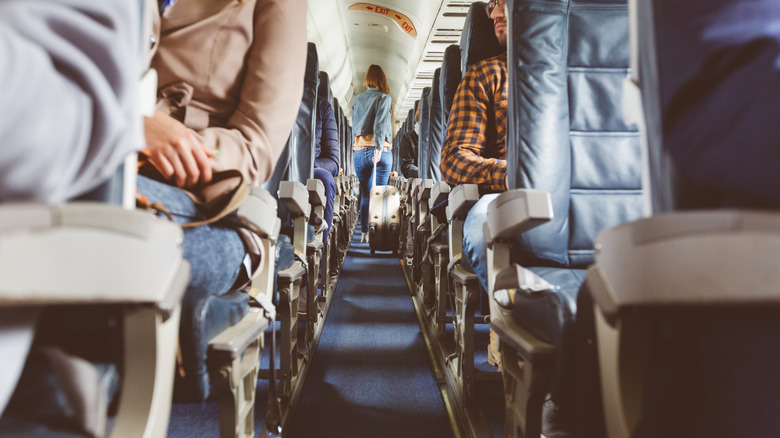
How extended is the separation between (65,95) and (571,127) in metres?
1.34

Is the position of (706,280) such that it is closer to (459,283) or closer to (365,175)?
(459,283)

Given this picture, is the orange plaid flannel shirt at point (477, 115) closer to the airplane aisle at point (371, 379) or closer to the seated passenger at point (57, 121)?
the airplane aisle at point (371, 379)

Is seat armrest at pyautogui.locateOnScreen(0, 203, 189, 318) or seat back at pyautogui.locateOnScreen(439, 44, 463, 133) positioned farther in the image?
seat back at pyautogui.locateOnScreen(439, 44, 463, 133)

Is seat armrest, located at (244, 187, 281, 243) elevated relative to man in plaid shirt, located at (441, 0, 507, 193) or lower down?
lower down

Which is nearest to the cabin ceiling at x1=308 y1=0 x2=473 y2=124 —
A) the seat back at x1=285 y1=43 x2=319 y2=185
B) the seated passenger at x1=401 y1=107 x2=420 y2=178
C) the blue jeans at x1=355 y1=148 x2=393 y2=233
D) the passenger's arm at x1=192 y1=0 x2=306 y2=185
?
the seated passenger at x1=401 y1=107 x2=420 y2=178

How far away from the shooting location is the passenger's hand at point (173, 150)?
2.88 ft

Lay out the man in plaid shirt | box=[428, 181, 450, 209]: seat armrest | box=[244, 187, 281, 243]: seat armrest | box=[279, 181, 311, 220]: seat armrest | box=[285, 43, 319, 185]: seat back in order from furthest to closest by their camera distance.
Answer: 1. box=[285, 43, 319, 185]: seat back
2. box=[428, 181, 450, 209]: seat armrest
3. the man in plaid shirt
4. box=[279, 181, 311, 220]: seat armrest
5. box=[244, 187, 281, 243]: seat armrest

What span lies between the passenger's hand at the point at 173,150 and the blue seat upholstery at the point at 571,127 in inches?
36.1

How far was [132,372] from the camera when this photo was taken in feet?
1.88

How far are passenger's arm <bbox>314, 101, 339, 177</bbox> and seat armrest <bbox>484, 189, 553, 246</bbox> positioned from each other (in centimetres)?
278

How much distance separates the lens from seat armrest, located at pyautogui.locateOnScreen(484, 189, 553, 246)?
40.0 inches

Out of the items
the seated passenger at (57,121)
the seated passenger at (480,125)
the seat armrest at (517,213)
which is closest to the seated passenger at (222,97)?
the seated passenger at (57,121)

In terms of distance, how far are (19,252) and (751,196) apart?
0.78 m

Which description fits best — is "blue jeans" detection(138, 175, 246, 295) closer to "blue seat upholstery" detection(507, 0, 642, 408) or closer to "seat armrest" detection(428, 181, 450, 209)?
"blue seat upholstery" detection(507, 0, 642, 408)
